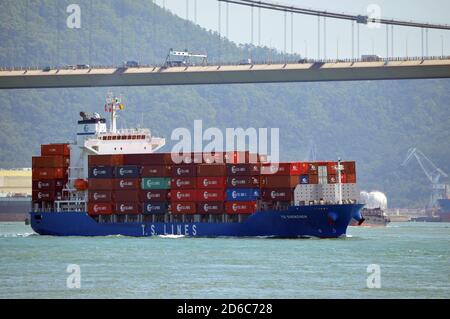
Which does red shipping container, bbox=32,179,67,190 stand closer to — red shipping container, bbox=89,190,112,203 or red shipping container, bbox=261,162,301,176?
red shipping container, bbox=89,190,112,203

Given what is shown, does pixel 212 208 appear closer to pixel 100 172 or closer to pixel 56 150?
pixel 100 172

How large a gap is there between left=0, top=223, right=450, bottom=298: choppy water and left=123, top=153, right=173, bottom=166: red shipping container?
4768 mm

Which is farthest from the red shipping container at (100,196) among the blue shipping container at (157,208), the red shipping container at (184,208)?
the red shipping container at (184,208)

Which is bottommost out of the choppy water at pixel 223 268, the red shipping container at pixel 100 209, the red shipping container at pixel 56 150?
the choppy water at pixel 223 268

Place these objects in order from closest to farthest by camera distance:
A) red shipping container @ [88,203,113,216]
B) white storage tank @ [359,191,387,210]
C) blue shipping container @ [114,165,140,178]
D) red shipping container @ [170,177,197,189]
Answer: red shipping container @ [170,177,197,189]
blue shipping container @ [114,165,140,178]
red shipping container @ [88,203,113,216]
white storage tank @ [359,191,387,210]

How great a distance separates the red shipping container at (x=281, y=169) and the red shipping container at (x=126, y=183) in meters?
6.33

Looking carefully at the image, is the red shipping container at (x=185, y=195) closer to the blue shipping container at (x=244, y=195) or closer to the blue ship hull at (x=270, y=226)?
the blue ship hull at (x=270, y=226)

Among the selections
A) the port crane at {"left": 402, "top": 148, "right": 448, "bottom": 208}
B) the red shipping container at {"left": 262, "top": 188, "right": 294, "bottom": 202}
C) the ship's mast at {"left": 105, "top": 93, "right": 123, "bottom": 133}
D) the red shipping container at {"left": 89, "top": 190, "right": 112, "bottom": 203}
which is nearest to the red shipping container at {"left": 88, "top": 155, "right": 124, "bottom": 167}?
the red shipping container at {"left": 89, "top": 190, "right": 112, "bottom": 203}

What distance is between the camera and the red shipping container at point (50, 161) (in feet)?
203

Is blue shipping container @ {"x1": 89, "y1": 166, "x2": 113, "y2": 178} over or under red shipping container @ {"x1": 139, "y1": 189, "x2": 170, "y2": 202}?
over

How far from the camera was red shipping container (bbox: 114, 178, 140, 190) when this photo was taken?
58.0 meters

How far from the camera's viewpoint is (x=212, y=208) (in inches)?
2200

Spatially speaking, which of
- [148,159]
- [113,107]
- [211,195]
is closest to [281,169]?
[211,195]
